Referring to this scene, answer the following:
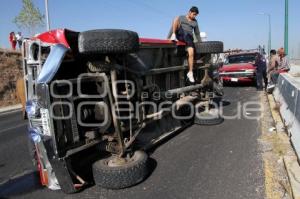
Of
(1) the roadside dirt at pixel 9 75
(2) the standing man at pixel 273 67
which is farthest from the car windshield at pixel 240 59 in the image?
(1) the roadside dirt at pixel 9 75

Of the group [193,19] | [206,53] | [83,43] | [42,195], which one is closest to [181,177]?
[42,195]

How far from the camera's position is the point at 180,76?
724 cm

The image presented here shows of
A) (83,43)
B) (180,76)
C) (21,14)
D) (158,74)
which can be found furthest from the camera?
(21,14)

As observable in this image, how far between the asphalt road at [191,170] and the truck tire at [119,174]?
94 mm

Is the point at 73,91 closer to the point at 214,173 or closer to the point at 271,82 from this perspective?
the point at 214,173

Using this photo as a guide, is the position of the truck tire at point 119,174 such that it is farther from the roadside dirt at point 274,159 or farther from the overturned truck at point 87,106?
the roadside dirt at point 274,159

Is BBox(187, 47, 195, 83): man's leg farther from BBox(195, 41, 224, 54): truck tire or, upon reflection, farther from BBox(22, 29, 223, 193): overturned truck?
BBox(22, 29, 223, 193): overturned truck

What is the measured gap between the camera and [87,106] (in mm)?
4605

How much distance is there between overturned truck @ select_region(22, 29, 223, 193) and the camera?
4.00 metres

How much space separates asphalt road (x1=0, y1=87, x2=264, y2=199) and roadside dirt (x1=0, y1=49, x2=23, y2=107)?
12.1 m

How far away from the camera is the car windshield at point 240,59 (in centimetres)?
1738

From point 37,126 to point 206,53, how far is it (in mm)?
4805

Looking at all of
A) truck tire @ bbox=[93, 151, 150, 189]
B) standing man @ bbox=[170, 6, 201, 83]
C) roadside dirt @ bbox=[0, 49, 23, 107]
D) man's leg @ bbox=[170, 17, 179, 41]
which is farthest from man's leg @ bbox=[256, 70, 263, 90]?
roadside dirt @ bbox=[0, 49, 23, 107]

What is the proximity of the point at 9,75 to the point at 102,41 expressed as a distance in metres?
18.0
